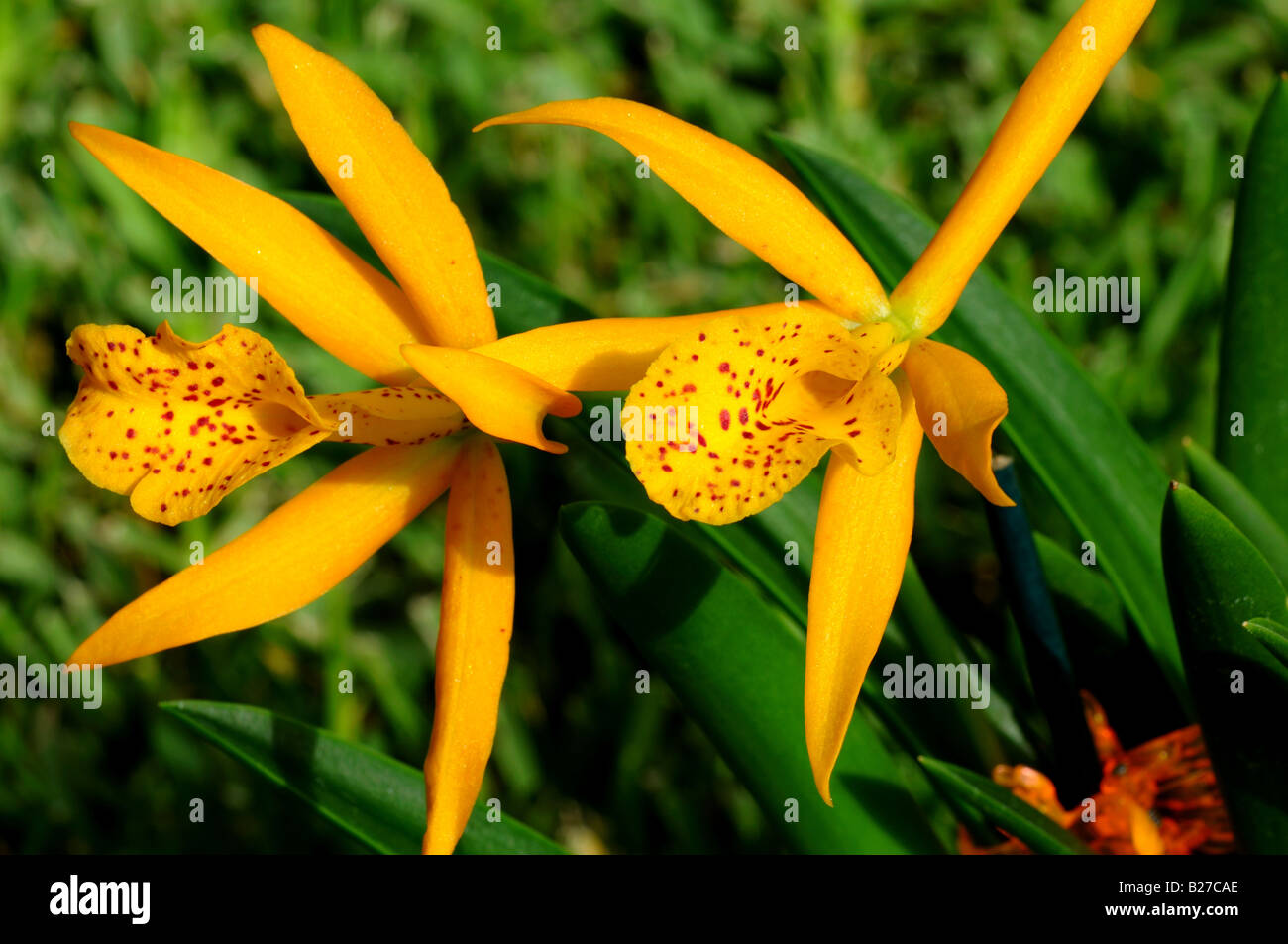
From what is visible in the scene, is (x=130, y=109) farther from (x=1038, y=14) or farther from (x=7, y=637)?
(x=1038, y=14)

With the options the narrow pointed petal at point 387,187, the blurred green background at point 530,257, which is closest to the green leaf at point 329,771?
the narrow pointed petal at point 387,187

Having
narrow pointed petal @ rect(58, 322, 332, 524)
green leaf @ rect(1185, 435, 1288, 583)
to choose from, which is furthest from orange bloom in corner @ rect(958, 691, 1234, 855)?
narrow pointed petal @ rect(58, 322, 332, 524)

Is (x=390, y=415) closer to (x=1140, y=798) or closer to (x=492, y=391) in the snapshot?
(x=492, y=391)

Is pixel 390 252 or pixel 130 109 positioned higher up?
pixel 130 109

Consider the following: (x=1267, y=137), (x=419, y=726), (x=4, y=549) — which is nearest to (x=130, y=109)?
(x=4, y=549)

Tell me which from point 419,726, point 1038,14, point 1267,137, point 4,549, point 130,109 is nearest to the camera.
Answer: point 1267,137

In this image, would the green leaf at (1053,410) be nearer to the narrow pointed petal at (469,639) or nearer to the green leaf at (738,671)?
the green leaf at (738,671)
